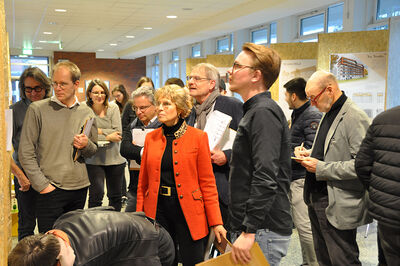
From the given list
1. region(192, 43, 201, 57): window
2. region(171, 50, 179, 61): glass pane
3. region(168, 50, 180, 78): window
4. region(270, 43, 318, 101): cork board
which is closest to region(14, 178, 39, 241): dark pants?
region(270, 43, 318, 101): cork board

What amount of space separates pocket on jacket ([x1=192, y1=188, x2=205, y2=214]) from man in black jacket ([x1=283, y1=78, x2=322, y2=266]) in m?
1.24

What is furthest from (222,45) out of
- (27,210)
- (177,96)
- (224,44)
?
(177,96)

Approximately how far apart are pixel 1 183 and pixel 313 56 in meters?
4.93

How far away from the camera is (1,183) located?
5.07 feet

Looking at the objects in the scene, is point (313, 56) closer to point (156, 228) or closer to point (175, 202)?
point (175, 202)

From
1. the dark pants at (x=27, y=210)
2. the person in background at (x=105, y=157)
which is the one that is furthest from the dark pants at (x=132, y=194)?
the person in background at (x=105, y=157)

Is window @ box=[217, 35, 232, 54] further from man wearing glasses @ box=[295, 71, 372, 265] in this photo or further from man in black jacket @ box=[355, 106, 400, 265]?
man in black jacket @ box=[355, 106, 400, 265]

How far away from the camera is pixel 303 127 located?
3318mm

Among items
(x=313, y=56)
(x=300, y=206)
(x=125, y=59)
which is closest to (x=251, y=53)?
(x=300, y=206)

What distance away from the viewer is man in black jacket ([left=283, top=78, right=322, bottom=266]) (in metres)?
3.22

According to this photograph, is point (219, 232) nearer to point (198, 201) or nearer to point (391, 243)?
point (198, 201)

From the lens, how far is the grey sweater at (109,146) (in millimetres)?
3996

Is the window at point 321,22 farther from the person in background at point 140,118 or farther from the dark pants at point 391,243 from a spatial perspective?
the dark pants at point 391,243

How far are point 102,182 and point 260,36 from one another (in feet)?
25.0
